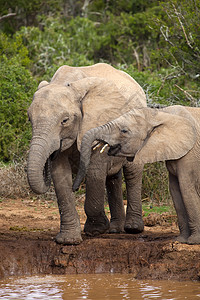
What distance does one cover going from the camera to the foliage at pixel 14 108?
10000 mm

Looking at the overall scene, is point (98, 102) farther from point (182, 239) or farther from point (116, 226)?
point (116, 226)

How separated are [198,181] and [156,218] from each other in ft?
7.72

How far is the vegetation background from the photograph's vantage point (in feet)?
32.3

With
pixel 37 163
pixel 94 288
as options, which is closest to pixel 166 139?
pixel 37 163

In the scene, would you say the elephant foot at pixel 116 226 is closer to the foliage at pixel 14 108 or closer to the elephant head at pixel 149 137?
the elephant head at pixel 149 137

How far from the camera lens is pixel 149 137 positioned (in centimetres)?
542

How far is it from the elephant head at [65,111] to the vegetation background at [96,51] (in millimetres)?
3036

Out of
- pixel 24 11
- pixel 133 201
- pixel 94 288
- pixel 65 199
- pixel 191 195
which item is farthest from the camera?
pixel 24 11

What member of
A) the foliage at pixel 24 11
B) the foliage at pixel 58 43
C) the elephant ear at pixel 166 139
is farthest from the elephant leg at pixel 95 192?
the foliage at pixel 24 11

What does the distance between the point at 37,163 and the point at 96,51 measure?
13.2 m

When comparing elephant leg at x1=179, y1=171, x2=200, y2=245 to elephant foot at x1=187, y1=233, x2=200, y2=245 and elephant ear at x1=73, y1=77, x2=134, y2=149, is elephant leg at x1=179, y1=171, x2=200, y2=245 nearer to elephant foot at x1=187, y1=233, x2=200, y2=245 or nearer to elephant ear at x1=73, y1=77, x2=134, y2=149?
elephant foot at x1=187, y1=233, x2=200, y2=245

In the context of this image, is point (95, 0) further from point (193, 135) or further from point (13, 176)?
point (193, 135)

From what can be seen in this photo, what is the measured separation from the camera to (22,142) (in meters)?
9.78

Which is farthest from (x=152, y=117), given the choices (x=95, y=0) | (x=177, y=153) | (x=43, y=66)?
(x=95, y=0)
